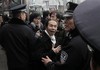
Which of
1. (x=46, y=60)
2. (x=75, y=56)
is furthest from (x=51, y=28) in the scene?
(x=75, y=56)

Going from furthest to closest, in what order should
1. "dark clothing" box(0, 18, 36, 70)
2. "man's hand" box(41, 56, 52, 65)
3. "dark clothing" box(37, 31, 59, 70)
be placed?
"dark clothing" box(0, 18, 36, 70) → "dark clothing" box(37, 31, 59, 70) → "man's hand" box(41, 56, 52, 65)

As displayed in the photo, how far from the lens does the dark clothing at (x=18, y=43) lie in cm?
564

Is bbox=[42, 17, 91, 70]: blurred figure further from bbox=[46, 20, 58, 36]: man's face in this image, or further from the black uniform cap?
the black uniform cap

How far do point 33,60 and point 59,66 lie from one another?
1.70 meters

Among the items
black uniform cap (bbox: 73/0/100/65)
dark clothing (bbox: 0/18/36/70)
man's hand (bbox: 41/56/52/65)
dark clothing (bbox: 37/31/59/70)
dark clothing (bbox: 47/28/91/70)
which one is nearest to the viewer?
black uniform cap (bbox: 73/0/100/65)

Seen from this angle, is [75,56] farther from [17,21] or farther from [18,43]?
[17,21]

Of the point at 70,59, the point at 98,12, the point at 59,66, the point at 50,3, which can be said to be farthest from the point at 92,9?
the point at 50,3

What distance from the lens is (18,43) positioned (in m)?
5.69

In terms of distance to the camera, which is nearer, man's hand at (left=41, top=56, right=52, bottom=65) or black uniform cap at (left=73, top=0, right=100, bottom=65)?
black uniform cap at (left=73, top=0, right=100, bottom=65)

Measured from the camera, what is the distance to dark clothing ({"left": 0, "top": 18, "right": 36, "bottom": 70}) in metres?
5.64

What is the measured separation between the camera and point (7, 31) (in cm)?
583

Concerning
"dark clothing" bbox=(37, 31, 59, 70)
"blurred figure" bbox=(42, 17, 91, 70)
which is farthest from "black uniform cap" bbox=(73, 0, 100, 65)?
"dark clothing" bbox=(37, 31, 59, 70)

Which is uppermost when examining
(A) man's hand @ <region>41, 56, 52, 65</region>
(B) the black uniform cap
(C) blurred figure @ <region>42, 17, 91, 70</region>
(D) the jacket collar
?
(B) the black uniform cap

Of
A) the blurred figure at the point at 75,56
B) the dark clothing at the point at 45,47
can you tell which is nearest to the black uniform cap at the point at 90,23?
the blurred figure at the point at 75,56
